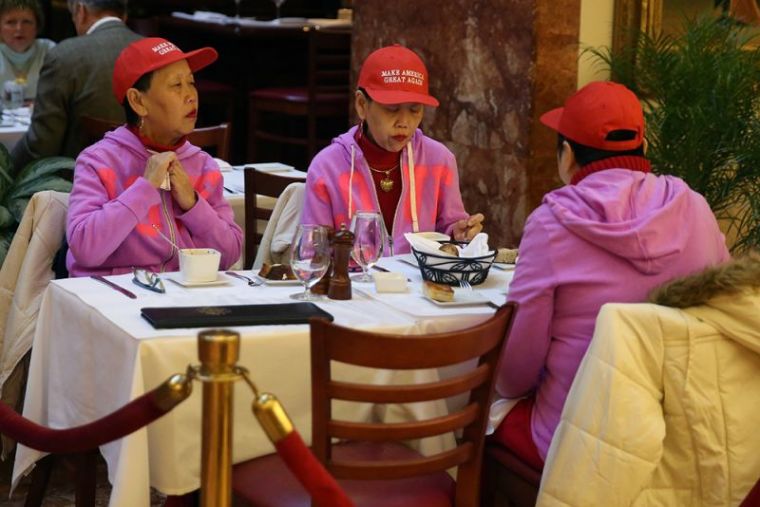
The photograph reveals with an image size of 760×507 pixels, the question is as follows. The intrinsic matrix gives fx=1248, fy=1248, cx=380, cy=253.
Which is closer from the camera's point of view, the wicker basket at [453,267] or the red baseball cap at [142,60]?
the wicker basket at [453,267]

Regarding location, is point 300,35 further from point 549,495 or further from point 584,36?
point 549,495

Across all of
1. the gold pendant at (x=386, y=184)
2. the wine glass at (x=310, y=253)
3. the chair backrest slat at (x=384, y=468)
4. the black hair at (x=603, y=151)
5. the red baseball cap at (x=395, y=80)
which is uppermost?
the red baseball cap at (x=395, y=80)

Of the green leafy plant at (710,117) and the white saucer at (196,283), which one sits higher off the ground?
the green leafy plant at (710,117)

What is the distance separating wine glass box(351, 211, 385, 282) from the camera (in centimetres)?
313

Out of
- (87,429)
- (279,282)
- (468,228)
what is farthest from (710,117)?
(87,429)

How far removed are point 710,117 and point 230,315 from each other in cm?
235

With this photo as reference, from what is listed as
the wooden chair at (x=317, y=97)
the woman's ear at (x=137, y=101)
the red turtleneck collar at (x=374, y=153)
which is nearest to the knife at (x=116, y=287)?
the woman's ear at (x=137, y=101)

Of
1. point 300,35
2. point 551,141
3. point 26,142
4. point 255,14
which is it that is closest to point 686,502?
point 551,141

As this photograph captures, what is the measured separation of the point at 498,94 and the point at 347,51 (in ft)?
8.26

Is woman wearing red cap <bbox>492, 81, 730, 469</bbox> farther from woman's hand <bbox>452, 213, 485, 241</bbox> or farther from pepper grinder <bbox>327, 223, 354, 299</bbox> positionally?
woman's hand <bbox>452, 213, 485, 241</bbox>

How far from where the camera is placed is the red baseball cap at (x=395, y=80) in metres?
3.68

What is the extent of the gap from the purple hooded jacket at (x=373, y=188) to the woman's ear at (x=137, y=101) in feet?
1.85

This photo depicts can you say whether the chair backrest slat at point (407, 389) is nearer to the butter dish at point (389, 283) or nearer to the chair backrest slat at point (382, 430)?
the chair backrest slat at point (382, 430)

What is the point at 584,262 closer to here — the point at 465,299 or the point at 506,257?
the point at 465,299
